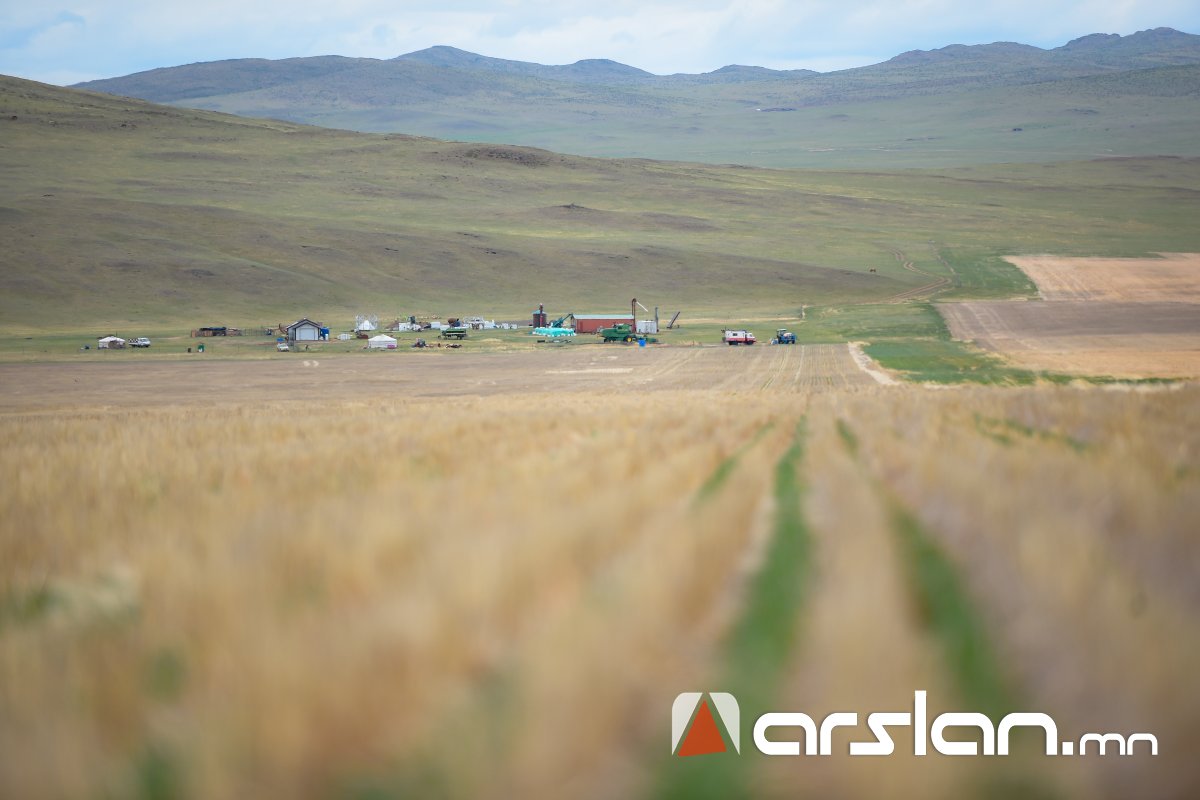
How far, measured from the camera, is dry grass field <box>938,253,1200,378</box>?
44125mm

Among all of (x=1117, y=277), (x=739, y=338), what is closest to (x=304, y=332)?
(x=739, y=338)

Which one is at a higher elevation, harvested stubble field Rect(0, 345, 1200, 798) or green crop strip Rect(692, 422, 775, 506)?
harvested stubble field Rect(0, 345, 1200, 798)

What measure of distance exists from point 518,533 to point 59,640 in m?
2.19

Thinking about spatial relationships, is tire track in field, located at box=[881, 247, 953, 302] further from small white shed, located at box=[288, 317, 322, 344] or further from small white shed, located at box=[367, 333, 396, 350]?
small white shed, located at box=[288, 317, 322, 344]

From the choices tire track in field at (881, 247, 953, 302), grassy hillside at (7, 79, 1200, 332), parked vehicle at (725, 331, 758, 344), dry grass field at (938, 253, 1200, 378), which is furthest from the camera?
grassy hillside at (7, 79, 1200, 332)

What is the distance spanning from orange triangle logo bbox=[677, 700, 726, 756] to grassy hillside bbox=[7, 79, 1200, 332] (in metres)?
88.4

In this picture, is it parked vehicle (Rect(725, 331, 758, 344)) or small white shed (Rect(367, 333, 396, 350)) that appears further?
small white shed (Rect(367, 333, 396, 350))

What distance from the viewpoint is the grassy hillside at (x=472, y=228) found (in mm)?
94500

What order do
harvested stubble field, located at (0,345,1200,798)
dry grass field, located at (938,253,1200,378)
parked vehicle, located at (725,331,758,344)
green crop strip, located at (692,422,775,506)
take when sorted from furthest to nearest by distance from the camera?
parked vehicle, located at (725,331,758,344) < dry grass field, located at (938,253,1200,378) < green crop strip, located at (692,422,775,506) < harvested stubble field, located at (0,345,1200,798)

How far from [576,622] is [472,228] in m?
132

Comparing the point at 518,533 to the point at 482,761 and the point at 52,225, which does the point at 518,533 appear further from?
the point at 52,225

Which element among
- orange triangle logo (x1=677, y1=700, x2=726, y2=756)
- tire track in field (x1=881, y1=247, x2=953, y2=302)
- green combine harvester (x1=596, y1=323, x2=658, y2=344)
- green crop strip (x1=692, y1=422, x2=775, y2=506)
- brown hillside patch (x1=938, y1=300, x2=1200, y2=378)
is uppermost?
orange triangle logo (x1=677, y1=700, x2=726, y2=756)

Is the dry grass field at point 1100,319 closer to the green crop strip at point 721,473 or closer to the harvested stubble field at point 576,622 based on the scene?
the green crop strip at point 721,473

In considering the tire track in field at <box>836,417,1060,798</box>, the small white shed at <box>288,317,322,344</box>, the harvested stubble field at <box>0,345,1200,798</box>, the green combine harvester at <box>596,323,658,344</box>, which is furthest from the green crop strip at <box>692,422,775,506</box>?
the small white shed at <box>288,317,322,344</box>
